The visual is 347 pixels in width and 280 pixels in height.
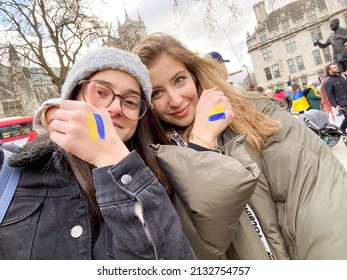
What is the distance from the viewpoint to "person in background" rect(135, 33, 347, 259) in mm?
902

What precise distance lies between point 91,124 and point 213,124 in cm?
51

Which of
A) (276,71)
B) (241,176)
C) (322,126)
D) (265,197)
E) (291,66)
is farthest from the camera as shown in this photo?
(276,71)

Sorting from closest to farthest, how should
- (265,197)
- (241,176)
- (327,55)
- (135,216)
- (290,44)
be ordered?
(135,216) → (241,176) → (265,197) → (327,55) → (290,44)

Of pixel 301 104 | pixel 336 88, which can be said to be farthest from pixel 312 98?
pixel 336 88

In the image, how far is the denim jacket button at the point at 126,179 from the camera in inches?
31.0

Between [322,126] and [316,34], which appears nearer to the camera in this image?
[322,126]

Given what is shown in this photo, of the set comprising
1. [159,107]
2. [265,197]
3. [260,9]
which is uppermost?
[260,9]

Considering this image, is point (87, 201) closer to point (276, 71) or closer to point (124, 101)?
point (124, 101)

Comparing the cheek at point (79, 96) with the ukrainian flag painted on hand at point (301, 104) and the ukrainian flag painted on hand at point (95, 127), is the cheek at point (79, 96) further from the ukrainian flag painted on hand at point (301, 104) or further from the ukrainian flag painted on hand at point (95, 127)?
the ukrainian flag painted on hand at point (301, 104)

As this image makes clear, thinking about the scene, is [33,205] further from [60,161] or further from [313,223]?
[313,223]

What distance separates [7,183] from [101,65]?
491 millimetres

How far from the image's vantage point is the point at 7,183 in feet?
2.71

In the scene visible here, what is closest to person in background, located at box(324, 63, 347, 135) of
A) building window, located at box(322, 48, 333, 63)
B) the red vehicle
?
the red vehicle

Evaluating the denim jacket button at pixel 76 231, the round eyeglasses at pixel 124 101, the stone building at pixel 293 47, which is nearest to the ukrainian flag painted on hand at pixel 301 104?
the round eyeglasses at pixel 124 101
